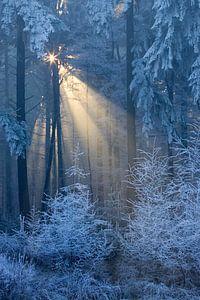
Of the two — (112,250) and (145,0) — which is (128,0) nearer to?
(145,0)

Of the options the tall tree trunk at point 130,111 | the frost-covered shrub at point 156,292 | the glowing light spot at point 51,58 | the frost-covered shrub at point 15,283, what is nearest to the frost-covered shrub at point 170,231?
the frost-covered shrub at point 156,292

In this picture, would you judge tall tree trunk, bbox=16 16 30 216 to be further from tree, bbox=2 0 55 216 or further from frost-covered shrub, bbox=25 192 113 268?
frost-covered shrub, bbox=25 192 113 268

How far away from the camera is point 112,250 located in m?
11.2

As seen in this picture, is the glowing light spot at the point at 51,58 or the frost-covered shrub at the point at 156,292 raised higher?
the glowing light spot at the point at 51,58

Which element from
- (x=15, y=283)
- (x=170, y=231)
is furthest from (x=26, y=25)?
(x=15, y=283)

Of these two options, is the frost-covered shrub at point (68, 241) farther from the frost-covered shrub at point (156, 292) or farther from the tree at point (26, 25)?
the tree at point (26, 25)

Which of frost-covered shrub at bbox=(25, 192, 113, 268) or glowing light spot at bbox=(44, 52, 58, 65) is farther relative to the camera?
glowing light spot at bbox=(44, 52, 58, 65)

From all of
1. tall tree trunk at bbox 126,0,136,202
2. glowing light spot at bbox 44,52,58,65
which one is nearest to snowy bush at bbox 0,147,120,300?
tall tree trunk at bbox 126,0,136,202

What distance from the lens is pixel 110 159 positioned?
89.8ft

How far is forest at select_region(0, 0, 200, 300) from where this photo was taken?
9383 mm

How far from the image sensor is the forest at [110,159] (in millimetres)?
9383

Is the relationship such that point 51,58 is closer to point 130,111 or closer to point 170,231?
point 130,111

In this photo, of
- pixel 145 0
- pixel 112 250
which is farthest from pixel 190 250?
pixel 145 0

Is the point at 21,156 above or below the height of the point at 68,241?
above
